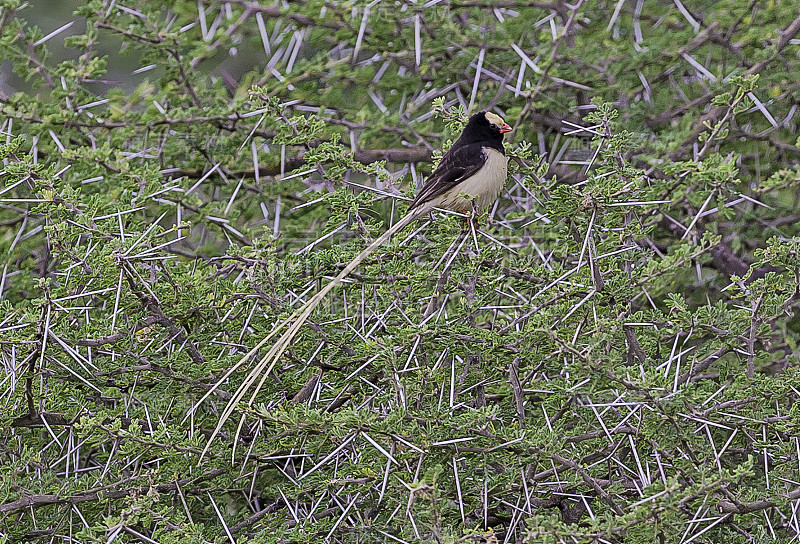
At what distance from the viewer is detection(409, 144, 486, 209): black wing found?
230cm

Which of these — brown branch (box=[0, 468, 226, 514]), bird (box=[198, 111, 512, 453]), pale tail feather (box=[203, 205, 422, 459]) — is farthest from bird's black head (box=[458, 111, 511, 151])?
brown branch (box=[0, 468, 226, 514])

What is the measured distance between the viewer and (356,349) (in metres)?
2.01

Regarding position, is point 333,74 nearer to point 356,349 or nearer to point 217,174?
point 217,174

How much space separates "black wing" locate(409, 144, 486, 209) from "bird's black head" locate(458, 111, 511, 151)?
0.05 meters

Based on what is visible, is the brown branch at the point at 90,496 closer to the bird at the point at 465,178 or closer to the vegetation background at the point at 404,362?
the vegetation background at the point at 404,362

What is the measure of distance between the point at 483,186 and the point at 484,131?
21 centimetres

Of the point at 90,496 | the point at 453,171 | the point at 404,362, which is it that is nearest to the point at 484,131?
the point at 453,171

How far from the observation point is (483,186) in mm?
2344

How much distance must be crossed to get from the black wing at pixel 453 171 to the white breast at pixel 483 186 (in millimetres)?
14

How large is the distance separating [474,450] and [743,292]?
30.4 inches

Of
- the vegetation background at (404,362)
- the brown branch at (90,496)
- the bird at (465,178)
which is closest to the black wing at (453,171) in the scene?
the bird at (465,178)

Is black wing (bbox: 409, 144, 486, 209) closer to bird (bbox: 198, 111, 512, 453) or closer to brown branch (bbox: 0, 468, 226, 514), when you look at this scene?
bird (bbox: 198, 111, 512, 453)

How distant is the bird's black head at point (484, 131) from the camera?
7.98ft

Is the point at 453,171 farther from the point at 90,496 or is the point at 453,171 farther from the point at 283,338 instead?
the point at 90,496
